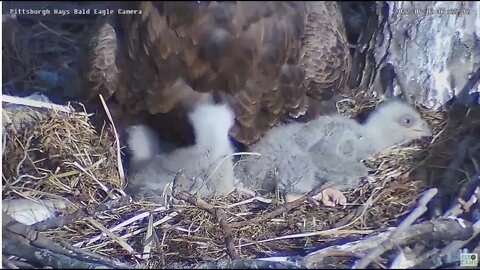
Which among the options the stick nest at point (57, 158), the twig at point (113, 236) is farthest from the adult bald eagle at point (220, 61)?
the twig at point (113, 236)

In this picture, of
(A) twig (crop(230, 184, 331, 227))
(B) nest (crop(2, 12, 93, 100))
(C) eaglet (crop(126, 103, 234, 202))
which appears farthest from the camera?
(B) nest (crop(2, 12, 93, 100))

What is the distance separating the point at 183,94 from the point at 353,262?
0.73 m

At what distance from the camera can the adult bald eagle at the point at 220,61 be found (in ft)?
6.29

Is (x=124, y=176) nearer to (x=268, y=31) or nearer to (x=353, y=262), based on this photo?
(x=268, y=31)

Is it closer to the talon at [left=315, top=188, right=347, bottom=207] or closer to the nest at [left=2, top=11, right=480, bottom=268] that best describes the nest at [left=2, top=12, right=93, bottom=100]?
the nest at [left=2, top=11, right=480, bottom=268]

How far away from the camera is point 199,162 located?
2.18m

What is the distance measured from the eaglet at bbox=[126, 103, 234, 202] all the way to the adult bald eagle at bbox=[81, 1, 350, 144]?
4 centimetres

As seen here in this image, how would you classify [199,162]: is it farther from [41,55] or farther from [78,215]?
[41,55]

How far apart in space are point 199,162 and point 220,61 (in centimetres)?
36

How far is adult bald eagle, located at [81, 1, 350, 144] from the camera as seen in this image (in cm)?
192

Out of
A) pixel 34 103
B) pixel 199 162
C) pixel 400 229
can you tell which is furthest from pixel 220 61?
pixel 34 103

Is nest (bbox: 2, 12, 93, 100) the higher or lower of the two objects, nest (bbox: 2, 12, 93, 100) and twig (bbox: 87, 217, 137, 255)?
the higher

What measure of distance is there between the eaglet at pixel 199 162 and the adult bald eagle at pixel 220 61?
39 millimetres
